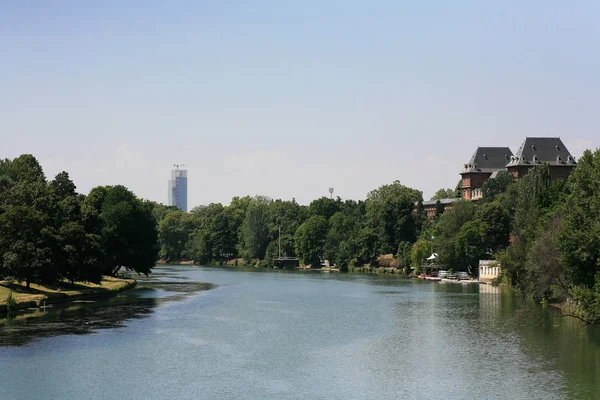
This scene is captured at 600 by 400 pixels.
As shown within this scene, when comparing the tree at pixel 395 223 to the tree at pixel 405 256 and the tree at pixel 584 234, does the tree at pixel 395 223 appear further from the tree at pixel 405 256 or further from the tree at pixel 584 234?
the tree at pixel 584 234

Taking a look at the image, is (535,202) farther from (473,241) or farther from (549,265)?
(549,265)

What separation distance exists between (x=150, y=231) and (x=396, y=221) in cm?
6629

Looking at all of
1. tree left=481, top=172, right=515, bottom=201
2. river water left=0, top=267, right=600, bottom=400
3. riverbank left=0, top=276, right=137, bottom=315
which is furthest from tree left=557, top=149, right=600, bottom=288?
tree left=481, top=172, right=515, bottom=201

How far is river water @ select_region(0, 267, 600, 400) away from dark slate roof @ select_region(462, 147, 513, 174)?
107 metres

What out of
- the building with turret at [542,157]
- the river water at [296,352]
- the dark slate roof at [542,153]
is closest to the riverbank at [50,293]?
the river water at [296,352]

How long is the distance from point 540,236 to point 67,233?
45169mm

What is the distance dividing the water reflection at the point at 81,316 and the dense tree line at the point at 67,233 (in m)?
4.45

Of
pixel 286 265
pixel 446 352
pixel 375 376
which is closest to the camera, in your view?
pixel 375 376

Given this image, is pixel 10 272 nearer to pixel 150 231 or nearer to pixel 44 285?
pixel 44 285

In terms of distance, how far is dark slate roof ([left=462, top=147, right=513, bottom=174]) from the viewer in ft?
606

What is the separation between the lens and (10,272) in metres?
73.6

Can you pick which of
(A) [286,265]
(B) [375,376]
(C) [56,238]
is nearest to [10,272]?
(C) [56,238]

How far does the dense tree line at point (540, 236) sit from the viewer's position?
2330 inches

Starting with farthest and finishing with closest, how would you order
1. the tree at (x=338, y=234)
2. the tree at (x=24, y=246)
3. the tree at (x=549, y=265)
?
the tree at (x=338, y=234), the tree at (x=24, y=246), the tree at (x=549, y=265)
